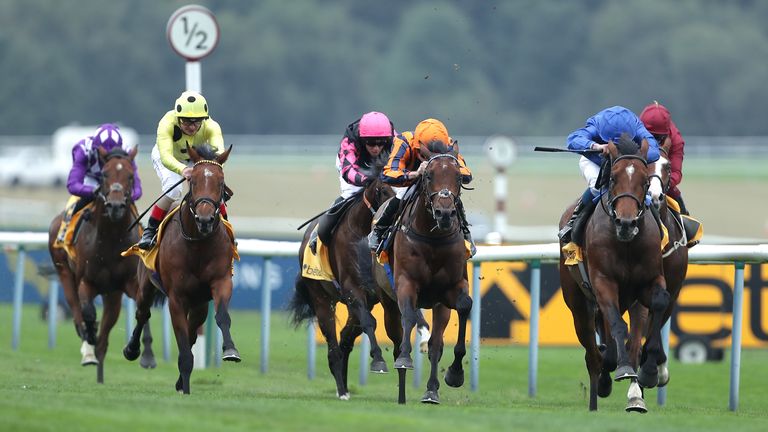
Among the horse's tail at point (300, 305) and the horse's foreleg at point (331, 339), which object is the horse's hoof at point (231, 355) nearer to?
the horse's foreleg at point (331, 339)

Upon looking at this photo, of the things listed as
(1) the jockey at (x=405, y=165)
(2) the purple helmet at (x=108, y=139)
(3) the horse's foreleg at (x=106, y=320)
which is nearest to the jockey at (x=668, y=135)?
(1) the jockey at (x=405, y=165)

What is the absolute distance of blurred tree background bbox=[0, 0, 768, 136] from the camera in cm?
4962

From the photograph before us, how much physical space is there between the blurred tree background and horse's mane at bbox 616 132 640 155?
118 feet

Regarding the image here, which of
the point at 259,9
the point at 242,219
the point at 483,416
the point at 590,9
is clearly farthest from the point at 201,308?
the point at 259,9

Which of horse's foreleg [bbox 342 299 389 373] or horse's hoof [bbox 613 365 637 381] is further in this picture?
horse's foreleg [bbox 342 299 389 373]

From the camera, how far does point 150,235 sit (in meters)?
11.1

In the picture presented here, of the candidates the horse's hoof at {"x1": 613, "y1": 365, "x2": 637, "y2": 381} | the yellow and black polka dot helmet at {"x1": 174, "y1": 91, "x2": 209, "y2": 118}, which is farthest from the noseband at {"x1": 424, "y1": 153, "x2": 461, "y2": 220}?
the yellow and black polka dot helmet at {"x1": 174, "y1": 91, "x2": 209, "y2": 118}

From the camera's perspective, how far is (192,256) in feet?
34.1

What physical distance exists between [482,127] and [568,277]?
39419 millimetres

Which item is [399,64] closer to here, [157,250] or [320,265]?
[320,265]

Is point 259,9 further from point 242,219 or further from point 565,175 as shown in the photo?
point 242,219

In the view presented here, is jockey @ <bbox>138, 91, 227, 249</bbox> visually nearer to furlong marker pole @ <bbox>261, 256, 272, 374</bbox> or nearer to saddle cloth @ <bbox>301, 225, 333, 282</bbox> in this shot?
saddle cloth @ <bbox>301, 225, 333, 282</bbox>

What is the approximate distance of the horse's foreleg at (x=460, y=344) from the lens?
983 cm

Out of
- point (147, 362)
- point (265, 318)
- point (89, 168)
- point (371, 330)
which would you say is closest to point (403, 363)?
point (371, 330)
